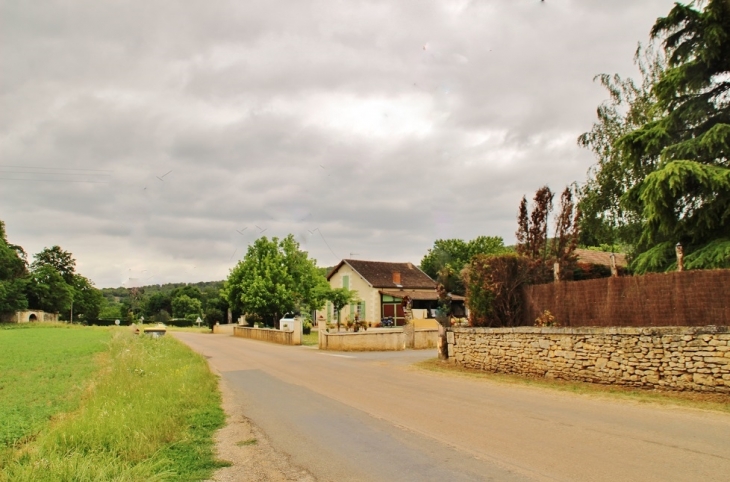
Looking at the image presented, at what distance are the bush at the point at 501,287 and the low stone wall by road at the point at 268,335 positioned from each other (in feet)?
57.8

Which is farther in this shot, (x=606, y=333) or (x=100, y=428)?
(x=606, y=333)

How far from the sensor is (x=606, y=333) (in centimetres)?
1231

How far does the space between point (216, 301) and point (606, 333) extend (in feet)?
206

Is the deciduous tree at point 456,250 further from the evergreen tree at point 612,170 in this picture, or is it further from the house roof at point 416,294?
the evergreen tree at point 612,170

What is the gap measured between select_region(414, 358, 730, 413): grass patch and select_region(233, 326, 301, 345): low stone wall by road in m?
18.6

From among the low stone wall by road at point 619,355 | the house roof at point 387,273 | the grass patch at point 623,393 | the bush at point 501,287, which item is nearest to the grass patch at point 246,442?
the grass patch at point 623,393

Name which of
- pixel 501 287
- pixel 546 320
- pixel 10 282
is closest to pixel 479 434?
pixel 546 320

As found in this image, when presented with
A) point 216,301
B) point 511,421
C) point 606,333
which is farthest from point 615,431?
point 216,301

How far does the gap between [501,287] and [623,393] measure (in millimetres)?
5854

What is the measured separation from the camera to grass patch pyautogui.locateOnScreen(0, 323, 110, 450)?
9.86 m

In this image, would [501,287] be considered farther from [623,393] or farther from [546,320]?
[623,393]

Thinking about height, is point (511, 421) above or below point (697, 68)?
below

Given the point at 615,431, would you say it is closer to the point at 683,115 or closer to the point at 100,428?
the point at 100,428

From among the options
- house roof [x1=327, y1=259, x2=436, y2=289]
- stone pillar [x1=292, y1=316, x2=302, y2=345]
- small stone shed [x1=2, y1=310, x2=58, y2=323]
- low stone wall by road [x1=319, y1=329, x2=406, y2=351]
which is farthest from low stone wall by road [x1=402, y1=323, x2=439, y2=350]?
small stone shed [x1=2, y1=310, x2=58, y2=323]
